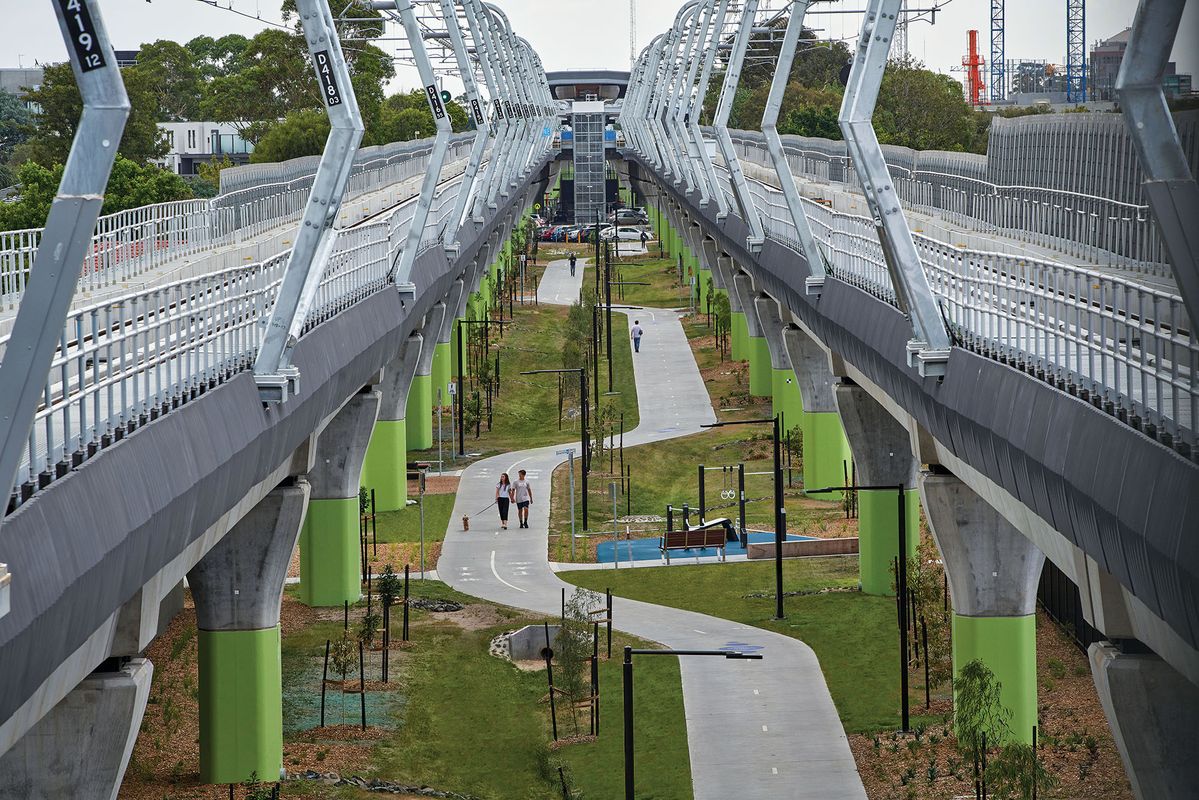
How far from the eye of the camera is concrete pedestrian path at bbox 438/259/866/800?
29.4m

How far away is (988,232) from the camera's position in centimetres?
5325

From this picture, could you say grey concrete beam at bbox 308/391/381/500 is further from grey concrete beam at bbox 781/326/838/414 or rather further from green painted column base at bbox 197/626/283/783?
grey concrete beam at bbox 781/326/838/414

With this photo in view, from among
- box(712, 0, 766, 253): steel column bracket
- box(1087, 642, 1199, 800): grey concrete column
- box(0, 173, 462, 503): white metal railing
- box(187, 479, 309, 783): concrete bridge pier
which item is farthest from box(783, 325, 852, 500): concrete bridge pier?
box(1087, 642, 1199, 800): grey concrete column

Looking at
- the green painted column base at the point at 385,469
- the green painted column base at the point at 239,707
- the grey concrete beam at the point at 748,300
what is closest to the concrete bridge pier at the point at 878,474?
the green painted column base at the point at 385,469

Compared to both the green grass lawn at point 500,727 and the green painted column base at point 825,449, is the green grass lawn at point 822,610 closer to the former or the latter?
the green grass lawn at point 500,727

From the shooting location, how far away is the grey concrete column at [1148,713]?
19266 mm

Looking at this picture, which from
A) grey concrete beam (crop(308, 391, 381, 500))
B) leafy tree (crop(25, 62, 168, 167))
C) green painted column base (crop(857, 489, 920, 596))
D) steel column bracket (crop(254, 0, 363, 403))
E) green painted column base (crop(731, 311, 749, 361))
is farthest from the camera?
green painted column base (crop(731, 311, 749, 361))

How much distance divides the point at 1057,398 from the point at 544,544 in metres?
35.0

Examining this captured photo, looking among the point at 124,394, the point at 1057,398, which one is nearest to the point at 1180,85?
the point at 1057,398

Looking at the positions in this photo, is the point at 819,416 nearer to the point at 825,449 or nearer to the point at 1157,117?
the point at 825,449

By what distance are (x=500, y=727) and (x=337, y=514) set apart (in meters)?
12.9

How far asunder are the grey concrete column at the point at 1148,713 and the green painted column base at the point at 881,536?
79.7ft

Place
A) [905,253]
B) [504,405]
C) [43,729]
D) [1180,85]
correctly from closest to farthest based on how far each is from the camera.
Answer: [1180,85] < [43,729] < [905,253] < [504,405]

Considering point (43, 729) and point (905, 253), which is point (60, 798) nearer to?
point (43, 729)
